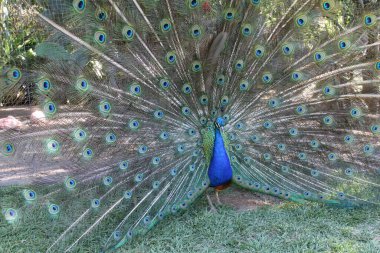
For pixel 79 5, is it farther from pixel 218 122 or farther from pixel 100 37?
pixel 218 122

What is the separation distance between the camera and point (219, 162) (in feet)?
12.5

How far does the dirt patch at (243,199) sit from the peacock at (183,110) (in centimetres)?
36

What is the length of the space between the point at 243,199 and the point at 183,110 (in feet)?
4.33

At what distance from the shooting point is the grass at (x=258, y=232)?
3457 millimetres

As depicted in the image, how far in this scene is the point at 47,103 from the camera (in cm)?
320

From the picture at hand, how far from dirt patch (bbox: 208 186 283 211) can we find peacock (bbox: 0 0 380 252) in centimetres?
36

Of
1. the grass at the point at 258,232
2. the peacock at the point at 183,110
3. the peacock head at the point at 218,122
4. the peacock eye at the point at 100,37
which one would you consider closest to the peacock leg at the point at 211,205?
the grass at the point at 258,232

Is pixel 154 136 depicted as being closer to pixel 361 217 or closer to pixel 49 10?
pixel 49 10

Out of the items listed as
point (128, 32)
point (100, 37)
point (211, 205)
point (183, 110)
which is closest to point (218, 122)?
point (183, 110)

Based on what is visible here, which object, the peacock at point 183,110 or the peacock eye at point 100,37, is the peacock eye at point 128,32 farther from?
the peacock eye at point 100,37

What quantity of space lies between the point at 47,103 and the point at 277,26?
2121mm

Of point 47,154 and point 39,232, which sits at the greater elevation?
point 47,154

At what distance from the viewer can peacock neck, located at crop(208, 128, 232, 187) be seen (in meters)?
3.80

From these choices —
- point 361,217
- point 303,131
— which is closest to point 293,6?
point 303,131
